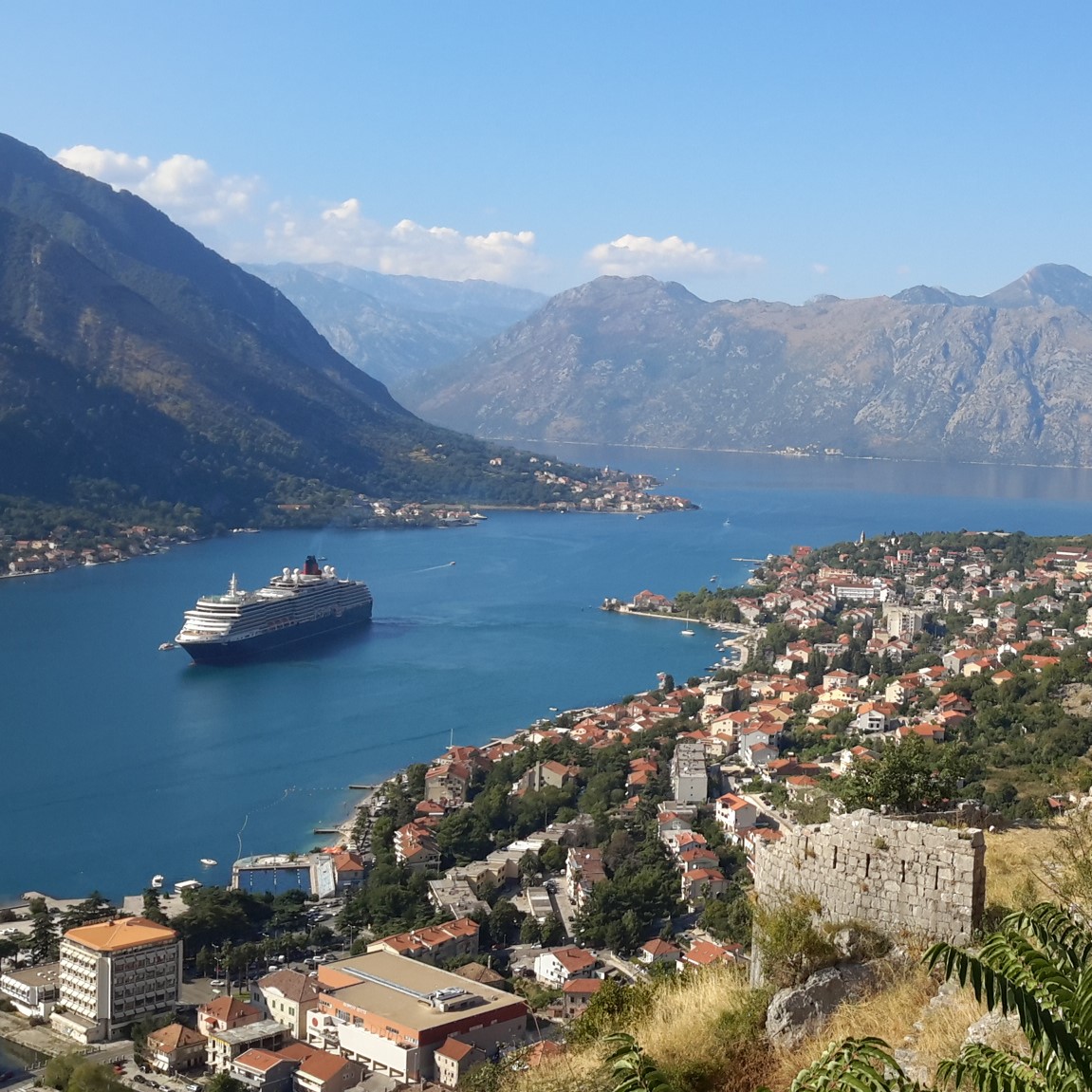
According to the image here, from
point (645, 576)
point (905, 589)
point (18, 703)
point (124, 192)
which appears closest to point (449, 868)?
point (18, 703)

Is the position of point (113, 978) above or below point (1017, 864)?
below

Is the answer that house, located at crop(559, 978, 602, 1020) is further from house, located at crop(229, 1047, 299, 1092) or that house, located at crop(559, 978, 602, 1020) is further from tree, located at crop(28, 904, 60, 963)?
tree, located at crop(28, 904, 60, 963)

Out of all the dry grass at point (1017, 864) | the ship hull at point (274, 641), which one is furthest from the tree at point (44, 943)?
the ship hull at point (274, 641)

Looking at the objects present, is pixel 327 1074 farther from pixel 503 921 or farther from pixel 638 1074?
pixel 638 1074

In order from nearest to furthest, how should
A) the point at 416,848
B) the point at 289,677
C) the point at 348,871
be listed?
the point at 348,871, the point at 416,848, the point at 289,677

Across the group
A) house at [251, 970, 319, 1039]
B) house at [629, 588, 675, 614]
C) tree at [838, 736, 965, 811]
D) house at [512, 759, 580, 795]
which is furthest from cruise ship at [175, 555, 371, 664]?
tree at [838, 736, 965, 811]

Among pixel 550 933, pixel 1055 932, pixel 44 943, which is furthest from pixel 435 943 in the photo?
pixel 1055 932

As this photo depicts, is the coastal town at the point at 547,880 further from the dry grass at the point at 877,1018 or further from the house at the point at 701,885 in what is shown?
the dry grass at the point at 877,1018
